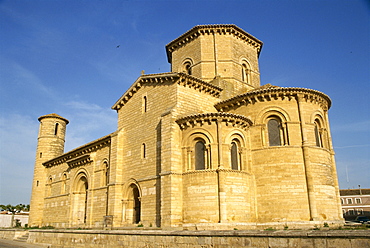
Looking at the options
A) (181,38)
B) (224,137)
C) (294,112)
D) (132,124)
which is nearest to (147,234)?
(224,137)

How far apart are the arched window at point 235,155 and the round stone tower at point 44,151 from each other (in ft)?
68.8

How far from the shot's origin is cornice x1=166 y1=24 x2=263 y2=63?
22703 millimetres

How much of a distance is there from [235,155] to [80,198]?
1452 cm

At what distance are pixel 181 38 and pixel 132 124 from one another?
8.37 meters

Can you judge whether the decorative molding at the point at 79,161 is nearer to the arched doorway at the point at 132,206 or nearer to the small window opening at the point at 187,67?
the arched doorway at the point at 132,206

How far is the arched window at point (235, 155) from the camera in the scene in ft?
54.4

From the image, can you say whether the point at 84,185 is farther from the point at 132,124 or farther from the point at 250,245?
the point at 250,245

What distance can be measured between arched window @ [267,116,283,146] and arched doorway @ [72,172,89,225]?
14917 millimetres

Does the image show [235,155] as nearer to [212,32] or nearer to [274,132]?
[274,132]

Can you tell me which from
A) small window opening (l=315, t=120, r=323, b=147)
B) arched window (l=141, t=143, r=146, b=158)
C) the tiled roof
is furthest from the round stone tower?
the tiled roof

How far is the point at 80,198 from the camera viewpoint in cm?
2497

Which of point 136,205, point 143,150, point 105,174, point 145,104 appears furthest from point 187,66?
point 136,205

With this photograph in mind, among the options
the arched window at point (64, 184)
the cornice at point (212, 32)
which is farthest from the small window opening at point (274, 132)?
the arched window at point (64, 184)

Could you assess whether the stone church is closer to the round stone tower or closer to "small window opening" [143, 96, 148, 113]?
"small window opening" [143, 96, 148, 113]
